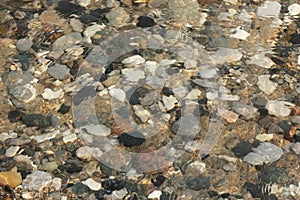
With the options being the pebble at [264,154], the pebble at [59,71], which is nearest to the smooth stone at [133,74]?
the pebble at [59,71]

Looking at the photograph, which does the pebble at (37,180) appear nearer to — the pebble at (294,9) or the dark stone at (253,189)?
the dark stone at (253,189)

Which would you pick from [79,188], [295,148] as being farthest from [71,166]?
[295,148]

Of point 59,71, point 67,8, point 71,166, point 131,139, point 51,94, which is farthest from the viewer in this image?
point 67,8

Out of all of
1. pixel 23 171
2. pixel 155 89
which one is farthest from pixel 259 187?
pixel 23 171

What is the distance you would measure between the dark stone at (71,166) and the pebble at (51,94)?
1.50 ft

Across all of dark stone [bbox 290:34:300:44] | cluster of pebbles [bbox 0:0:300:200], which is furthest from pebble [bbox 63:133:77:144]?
dark stone [bbox 290:34:300:44]

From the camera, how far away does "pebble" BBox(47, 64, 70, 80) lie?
Answer: 3123 mm

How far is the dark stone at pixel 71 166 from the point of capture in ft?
8.79

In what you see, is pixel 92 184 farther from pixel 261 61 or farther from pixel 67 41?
pixel 261 61

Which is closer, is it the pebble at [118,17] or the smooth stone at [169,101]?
the smooth stone at [169,101]

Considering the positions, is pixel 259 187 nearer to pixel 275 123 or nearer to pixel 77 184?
pixel 275 123

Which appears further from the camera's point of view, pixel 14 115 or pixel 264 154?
pixel 14 115

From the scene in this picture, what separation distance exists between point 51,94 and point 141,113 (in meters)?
0.52

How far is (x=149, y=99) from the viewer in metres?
2.97
